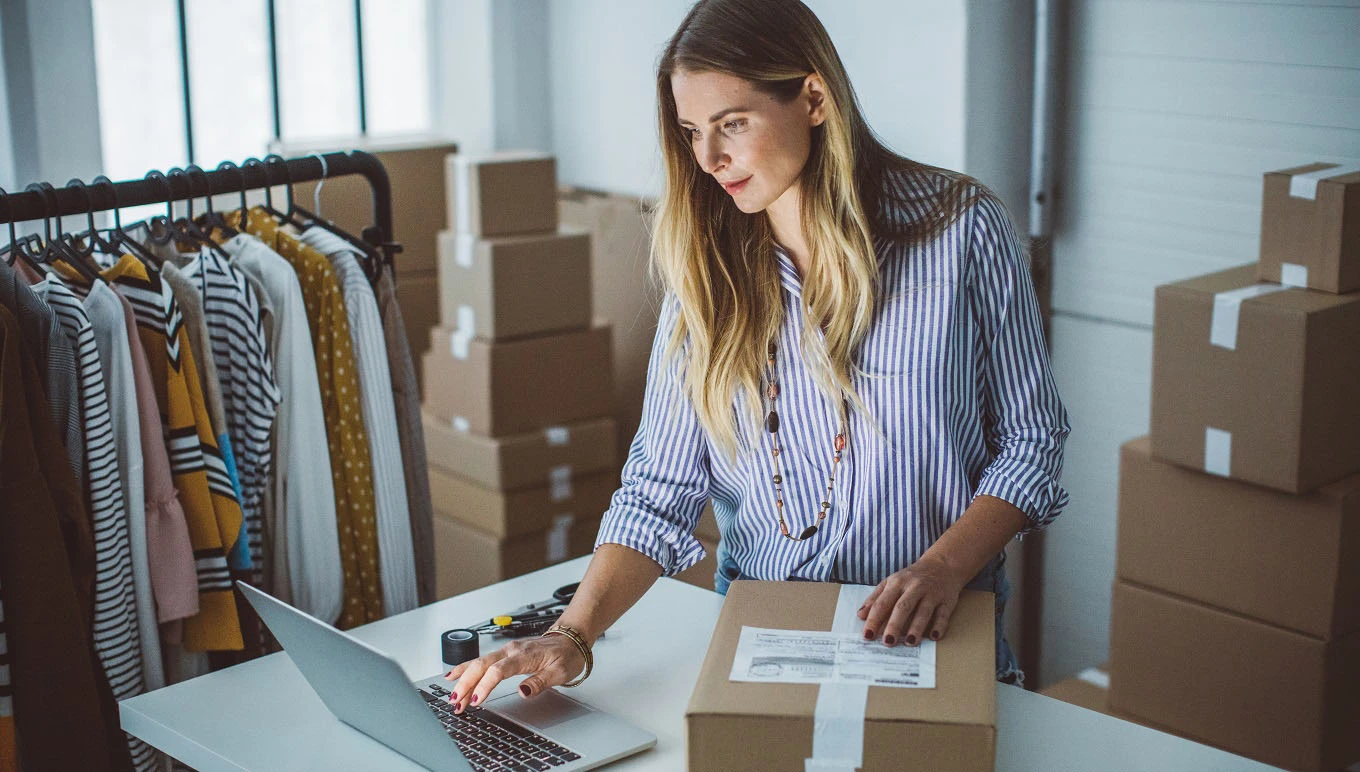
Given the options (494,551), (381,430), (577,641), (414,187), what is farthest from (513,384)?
(577,641)

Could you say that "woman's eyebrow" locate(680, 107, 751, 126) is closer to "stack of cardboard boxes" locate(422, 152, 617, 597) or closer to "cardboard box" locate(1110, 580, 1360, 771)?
"cardboard box" locate(1110, 580, 1360, 771)

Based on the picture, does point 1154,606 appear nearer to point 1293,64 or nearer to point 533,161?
point 1293,64

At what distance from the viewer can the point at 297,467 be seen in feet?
6.33

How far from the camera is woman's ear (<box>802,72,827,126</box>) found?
1420 millimetres

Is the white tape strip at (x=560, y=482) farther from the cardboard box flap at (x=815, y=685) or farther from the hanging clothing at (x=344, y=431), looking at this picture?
the cardboard box flap at (x=815, y=685)

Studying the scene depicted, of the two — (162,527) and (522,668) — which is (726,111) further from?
(162,527)

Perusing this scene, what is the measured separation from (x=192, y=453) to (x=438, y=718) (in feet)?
2.24

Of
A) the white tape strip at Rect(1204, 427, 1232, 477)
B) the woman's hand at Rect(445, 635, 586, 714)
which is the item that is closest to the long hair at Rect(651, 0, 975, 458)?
the woman's hand at Rect(445, 635, 586, 714)

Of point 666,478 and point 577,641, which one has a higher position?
point 666,478

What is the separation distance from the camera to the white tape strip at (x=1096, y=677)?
9.70ft

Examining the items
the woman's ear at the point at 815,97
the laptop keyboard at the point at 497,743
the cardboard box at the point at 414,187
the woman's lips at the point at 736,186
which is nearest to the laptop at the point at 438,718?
the laptop keyboard at the point at 497,743

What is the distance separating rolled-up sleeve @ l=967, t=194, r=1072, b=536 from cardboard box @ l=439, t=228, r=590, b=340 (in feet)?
5.92

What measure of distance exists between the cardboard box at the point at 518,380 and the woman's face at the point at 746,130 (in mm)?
1749

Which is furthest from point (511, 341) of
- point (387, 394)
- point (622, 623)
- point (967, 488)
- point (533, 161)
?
point (967, 488)
